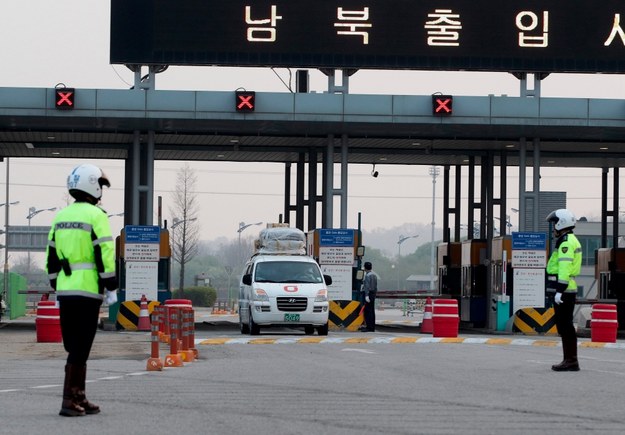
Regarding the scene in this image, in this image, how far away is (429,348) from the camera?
990 inches

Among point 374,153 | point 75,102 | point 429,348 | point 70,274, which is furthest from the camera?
point 374,153

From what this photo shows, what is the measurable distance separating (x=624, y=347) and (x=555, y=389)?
41.2 feet

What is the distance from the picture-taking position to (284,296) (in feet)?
105

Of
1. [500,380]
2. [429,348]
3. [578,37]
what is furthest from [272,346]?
[578,37]

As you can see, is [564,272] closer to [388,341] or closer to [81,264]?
[81,264]

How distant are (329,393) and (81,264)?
3.11 m

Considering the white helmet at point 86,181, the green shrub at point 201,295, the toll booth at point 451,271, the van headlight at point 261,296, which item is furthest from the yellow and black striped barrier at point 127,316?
the green shrub at point 201,295

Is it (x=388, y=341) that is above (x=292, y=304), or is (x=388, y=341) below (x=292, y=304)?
below

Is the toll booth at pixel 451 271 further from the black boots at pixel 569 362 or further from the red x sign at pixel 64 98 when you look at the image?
the black boots at pixel 569 362

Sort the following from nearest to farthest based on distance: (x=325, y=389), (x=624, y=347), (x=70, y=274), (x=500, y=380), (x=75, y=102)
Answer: (x=70, y=274), (x=325, y=389), (x=500, y=380), (x=624, y=347), (x=75, y=102)

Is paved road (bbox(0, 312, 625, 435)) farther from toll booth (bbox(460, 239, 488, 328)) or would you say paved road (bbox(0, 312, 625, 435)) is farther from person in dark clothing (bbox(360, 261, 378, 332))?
toll booth (bbox(460, 239, 488, 328))

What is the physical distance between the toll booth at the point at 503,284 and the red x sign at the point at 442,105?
405 centimetres

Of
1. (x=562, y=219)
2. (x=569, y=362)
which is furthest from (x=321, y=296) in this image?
(x=569, y=362)

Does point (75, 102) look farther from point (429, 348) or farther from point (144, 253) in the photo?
point (429, 348)
